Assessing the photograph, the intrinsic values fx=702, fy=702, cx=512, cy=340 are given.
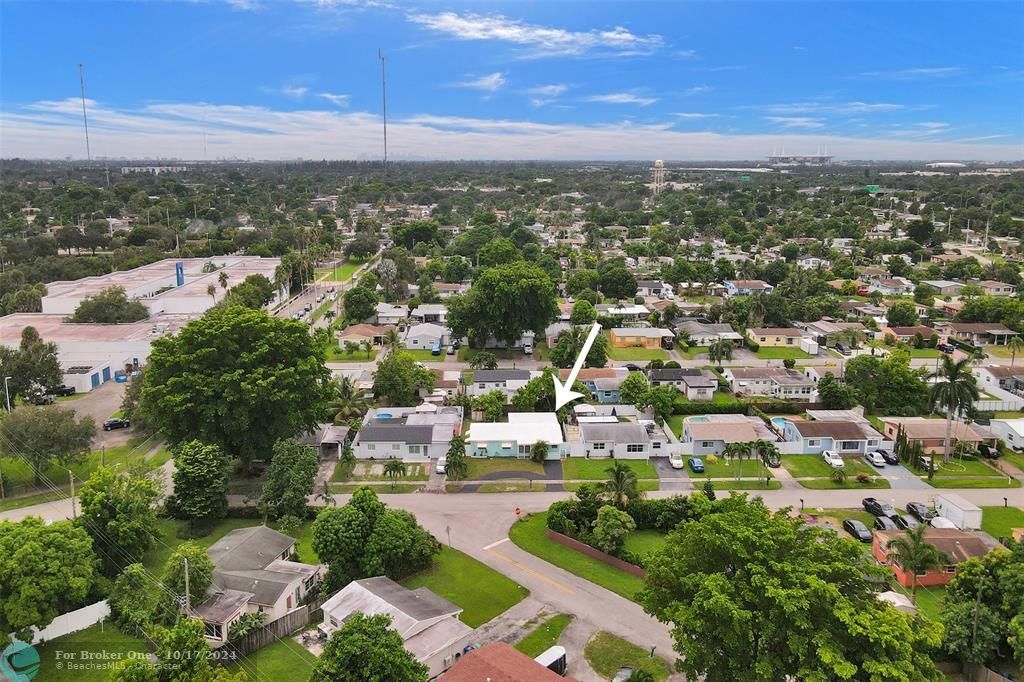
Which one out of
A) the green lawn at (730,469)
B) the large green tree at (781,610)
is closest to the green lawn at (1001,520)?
the green lawn at (730,469)

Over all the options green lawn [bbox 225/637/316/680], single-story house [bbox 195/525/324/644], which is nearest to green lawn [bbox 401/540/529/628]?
single-story house [bbox 195/525/324/644]

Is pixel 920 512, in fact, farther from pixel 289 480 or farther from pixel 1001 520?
pixel 289 480

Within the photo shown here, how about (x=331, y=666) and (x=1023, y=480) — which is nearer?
(x=331, y=666)

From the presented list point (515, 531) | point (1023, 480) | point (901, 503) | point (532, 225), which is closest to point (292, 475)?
point (515, 531)

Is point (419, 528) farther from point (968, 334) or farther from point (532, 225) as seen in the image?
point (532, 225)

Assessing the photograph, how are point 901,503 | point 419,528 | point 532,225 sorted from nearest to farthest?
point 419,528, point 901,503, point 532,225

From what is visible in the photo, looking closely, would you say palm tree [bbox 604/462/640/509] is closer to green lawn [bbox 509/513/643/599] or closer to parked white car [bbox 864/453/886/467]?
green lawn [bbox 509/513/643/599]
